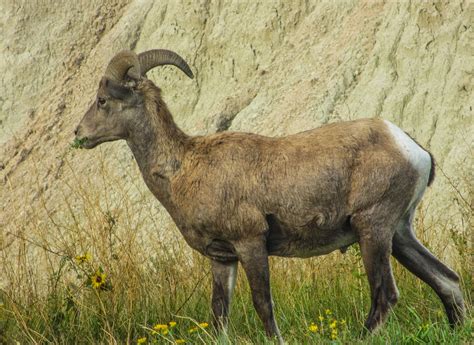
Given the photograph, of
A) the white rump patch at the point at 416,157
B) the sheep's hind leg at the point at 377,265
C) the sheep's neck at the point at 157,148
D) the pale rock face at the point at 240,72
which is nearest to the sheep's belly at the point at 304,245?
the sheep's hind leg at the point at 377,265

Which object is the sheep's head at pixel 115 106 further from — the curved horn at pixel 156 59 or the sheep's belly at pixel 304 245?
the sheep's belly at pixel 304 245

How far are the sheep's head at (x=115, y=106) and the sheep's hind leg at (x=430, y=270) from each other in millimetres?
2307

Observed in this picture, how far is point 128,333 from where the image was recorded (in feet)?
23.0

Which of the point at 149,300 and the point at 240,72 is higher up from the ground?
the point at 240,72

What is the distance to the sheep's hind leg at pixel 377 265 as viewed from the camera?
22.2ft

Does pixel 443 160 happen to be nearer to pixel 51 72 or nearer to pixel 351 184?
pixel 351 184

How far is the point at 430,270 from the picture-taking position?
7062 mm

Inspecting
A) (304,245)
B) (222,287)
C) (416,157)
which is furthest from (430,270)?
(222,287)

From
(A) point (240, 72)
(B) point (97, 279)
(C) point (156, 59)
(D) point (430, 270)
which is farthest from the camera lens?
(A) point (240, 72)

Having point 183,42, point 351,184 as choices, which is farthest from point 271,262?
point 183,42

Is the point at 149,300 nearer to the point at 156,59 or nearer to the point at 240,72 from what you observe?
the point at 156,59

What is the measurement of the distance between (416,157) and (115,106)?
2389 mm

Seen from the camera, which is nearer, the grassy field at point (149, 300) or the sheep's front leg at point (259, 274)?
the sheep's front leg at point (259, 274)

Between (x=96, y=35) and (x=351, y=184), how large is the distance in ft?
64.7
